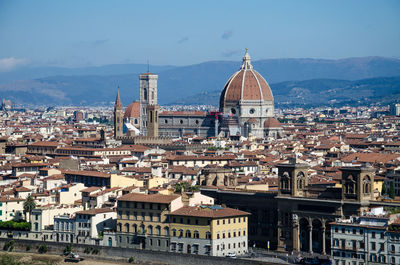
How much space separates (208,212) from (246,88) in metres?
123

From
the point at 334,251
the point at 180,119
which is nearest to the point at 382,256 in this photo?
the point at 334,251

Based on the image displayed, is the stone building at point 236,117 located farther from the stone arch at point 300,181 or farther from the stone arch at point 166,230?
the stone arch at point 166,230

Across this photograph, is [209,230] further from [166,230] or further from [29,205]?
[29,205]

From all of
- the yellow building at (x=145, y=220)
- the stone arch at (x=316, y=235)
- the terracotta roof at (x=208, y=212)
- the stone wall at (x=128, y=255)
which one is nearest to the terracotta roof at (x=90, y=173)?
the stone wall at (x=128, y=255)

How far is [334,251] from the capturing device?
2410 inches

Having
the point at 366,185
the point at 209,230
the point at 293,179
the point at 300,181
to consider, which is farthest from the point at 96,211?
the point at 366,185

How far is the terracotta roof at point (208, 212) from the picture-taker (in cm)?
6569

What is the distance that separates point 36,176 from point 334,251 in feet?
128

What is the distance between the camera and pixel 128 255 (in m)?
67.6

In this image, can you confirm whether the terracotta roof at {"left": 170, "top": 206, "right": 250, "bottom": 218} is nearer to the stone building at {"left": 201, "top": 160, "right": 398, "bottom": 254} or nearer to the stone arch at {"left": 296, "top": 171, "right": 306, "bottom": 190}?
the stone building at {"left": 201, "top": 160, "right": 398, "bottom": 254}

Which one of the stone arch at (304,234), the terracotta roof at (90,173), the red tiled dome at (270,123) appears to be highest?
the red tiled dome at (270,123)

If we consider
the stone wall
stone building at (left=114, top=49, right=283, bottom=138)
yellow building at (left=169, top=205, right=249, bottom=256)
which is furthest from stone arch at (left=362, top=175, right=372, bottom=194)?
stone building at (left=114, top=49, right=283, bottom=138)

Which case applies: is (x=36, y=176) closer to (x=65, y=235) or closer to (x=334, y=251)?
(x=65, y=235)

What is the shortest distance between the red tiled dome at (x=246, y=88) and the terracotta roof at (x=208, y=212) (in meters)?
120
